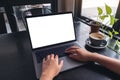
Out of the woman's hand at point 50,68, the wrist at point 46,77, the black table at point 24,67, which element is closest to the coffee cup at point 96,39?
the black table at point 24,67

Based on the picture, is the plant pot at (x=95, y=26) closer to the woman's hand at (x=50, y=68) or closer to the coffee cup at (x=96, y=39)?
the coffee cup at (x=96, y=39)

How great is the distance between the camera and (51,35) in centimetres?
93

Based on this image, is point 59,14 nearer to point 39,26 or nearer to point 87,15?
point 39,26

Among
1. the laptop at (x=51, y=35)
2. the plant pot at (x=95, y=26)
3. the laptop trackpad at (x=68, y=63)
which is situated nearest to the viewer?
the laptop trackpad at (x=68, y=63)

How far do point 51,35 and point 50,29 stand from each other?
1.8 inches

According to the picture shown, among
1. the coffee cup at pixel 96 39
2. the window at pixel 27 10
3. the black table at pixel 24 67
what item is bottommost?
the black table at pixel 24 67

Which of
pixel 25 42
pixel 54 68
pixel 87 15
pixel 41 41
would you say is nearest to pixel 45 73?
pixel 54 68

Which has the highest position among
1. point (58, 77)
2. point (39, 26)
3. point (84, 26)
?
point (39, 26)

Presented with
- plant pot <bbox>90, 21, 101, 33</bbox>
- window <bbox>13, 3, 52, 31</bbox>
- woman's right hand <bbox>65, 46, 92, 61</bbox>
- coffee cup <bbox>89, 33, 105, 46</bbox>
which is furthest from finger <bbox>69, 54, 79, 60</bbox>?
window <bbox>13, 3, 52, 31</bbox>

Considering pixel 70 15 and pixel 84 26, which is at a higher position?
pixel 70 15

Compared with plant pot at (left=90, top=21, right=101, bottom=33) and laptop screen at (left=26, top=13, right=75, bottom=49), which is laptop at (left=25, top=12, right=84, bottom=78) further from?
plant pot at (left=90, top=21, right=101, bottom=33)

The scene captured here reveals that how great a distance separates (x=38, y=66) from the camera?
74cm

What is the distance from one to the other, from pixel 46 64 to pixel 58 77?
0.34 ft

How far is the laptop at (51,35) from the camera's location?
34.0 inches
